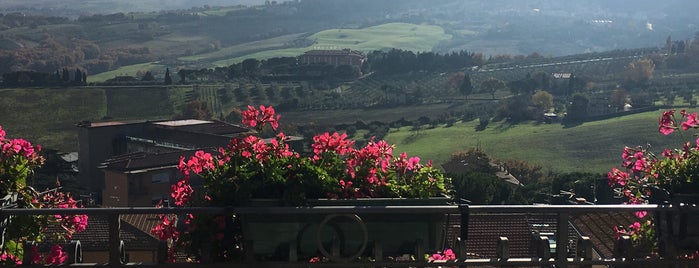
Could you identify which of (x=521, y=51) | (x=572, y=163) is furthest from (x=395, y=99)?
(x=521, y=51)

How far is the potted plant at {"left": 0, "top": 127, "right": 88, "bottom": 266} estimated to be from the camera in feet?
13.8

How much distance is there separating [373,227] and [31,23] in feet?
549

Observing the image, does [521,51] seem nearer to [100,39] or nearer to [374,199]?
[100,39]

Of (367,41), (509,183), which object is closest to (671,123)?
(509,183)

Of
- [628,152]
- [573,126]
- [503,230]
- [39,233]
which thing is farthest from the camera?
[573,126]

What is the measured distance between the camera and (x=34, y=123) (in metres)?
63.2

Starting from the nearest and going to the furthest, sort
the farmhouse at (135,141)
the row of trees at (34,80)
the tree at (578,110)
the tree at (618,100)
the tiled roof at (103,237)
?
the tiled roof at (103,237)
the farmhouse at (135,141)
the tree at (578,110)
the row of trees at (34,80)
the tree at (618,100)

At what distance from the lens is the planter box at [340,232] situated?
4.08 m

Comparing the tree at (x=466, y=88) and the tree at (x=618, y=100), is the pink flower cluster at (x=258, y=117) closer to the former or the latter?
the tree at (x=618, y=100)

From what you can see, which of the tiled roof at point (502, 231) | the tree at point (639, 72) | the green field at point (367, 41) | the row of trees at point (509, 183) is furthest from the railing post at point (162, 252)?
the green field at point (367, 41)

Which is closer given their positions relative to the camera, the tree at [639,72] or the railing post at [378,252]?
the railing post at [378,252]

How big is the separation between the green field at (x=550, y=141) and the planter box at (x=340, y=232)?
50.0 metres

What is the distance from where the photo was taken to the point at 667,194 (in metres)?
4.37

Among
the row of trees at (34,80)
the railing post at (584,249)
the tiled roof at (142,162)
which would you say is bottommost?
the row of trees at (34,80)
